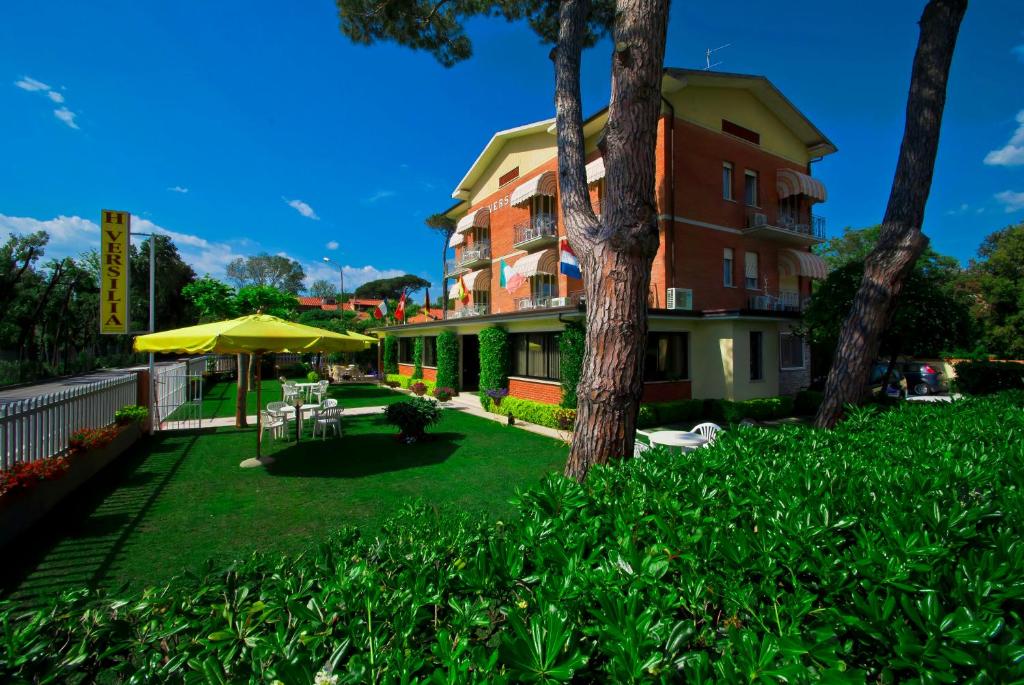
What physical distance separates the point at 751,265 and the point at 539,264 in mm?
9408

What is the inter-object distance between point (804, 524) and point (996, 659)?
30.6 inches

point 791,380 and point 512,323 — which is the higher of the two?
point 512,323

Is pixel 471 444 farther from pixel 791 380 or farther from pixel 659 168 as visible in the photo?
pixel 791 380

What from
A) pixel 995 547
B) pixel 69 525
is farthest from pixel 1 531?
pixel 995 547

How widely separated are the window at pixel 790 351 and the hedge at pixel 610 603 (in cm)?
1729

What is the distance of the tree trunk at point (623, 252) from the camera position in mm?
4352

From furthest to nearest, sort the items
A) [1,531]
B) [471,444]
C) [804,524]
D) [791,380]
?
[791,380], [471,444], [1,531], [804,524]

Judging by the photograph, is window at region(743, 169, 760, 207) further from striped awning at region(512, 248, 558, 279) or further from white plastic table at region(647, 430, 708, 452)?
white plastic table at region(647, 430, 708, 452)

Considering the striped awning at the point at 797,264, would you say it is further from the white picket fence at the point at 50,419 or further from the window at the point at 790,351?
the white picket fence at the point at 50,419

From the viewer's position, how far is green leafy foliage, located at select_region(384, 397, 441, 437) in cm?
1138

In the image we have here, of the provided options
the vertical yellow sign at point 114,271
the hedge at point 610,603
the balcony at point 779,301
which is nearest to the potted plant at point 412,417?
the vertical yellow sign at point 114,271

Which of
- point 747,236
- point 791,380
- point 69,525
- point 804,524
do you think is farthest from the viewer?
point 747,236

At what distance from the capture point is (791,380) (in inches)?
717

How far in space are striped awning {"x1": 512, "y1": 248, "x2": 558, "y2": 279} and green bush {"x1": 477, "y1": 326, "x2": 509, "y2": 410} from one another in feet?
11.7
